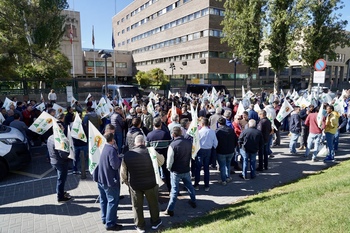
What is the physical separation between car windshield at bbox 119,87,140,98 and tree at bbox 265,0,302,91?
1627 cm

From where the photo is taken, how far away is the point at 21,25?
57.2ft

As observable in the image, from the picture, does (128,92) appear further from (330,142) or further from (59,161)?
(330,142)

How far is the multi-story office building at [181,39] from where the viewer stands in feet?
133

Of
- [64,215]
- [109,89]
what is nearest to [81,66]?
[109,89]

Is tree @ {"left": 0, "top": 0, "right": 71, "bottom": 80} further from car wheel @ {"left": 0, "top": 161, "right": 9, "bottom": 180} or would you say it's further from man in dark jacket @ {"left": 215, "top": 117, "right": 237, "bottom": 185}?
man in dark jacket @ {"left": 215, "top": 117, "right": 237, "bottom": 185}

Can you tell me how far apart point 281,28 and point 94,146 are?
25.5 meters

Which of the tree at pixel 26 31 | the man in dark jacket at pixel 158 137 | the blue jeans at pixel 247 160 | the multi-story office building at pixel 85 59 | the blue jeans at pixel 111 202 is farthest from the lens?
the multi-story office building at pixel 85 59

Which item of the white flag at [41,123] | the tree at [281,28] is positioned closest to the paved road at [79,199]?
the white flag at [41,123]

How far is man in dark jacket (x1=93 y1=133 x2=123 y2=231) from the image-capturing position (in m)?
4.68

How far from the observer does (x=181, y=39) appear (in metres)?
47.1

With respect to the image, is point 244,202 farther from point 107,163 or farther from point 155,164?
point 107,163

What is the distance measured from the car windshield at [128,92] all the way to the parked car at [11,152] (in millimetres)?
11123

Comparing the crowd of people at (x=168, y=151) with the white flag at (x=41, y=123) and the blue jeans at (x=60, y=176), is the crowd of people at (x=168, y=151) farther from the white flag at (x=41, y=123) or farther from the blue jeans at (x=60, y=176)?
the white flag at (x=41, y=123)

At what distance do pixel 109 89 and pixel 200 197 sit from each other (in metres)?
15.6
